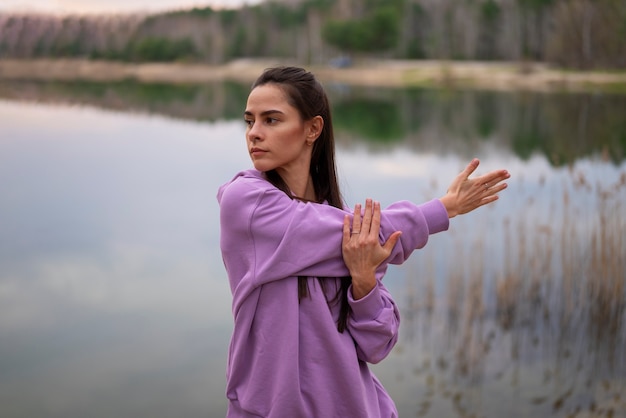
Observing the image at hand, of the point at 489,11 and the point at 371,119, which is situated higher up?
the point at 489,11

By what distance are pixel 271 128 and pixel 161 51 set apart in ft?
200

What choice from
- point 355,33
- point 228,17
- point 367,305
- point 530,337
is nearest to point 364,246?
point 367,305

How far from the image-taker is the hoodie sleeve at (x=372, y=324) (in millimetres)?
1542

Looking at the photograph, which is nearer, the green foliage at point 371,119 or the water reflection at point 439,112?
the water reflection at point 439,112

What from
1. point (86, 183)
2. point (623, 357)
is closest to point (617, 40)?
point (86, 183)

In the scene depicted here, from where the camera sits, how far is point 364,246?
1.50 metres

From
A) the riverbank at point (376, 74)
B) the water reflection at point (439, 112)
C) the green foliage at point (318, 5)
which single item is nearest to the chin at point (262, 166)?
the water reflection at point (439, 112)

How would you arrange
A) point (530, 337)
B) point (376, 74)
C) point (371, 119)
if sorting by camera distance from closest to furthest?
point (530, 337)
point (371, 119)
point (376, 74)

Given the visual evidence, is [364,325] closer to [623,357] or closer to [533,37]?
[623,357]

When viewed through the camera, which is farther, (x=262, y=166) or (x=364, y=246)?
(x=262, y=166)

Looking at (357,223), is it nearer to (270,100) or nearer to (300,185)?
(300,185)

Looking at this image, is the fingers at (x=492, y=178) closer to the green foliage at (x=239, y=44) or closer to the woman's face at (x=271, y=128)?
the woman's face at (x=271, y=128)

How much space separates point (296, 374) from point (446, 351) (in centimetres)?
551

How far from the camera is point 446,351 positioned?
22.4 ft
